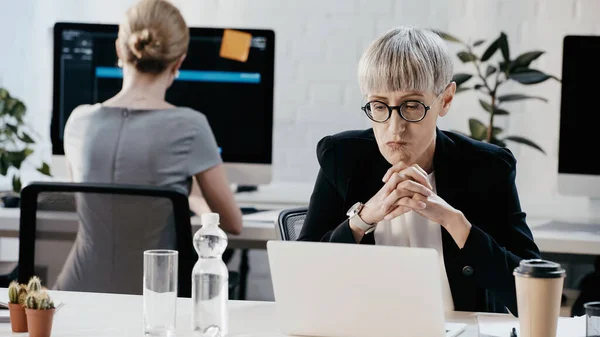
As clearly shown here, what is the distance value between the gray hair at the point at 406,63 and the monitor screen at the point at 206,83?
4.08ft

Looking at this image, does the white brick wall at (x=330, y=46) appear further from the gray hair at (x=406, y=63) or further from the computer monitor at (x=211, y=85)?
the gray hair at (x=406, y=63)

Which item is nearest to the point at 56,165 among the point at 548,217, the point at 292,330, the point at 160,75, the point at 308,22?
the point at 160,75

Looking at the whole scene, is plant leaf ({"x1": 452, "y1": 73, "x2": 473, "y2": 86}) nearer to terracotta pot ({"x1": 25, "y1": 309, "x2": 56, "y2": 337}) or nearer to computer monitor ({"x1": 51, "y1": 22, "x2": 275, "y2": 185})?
computer monitor ({"x1": 51, "y1": 22, "x2": 275, "y2": 185})

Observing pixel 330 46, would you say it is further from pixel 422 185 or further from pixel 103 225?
pixel 422 185

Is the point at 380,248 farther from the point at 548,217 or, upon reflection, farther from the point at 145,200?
the point at 548,217

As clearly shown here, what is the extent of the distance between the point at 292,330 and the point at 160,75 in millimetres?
1375

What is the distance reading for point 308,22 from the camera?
3.64 metres

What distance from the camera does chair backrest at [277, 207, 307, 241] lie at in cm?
185

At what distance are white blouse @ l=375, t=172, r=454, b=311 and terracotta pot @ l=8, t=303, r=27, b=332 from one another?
0.73 meters

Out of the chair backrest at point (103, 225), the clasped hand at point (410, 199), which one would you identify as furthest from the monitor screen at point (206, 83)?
the clasped hand at point (410, 199)

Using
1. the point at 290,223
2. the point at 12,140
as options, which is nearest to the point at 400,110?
the point at 290,223

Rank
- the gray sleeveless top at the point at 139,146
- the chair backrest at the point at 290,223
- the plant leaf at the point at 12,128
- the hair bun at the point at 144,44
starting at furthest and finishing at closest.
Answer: the plant leaf at the point at 12,128 < the hair bun at the point at 144,44 < the gray sleeveless top at the point at 139,146 < the chair backrest at the point at 290,223

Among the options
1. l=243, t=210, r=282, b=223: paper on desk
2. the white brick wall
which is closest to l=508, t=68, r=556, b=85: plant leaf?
the white brick wall

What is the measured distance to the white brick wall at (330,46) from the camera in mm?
3438
